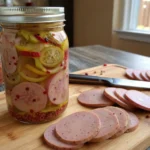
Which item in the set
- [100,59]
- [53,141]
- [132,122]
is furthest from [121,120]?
[100,59]

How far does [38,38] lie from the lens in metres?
0.42

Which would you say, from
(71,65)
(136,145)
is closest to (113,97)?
(136,145)

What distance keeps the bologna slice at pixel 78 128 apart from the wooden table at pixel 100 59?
1.59ft

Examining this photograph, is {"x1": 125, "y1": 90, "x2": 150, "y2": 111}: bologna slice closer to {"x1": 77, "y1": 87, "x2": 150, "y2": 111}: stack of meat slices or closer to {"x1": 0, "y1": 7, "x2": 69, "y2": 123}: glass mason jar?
{"x1": 77, "y1": 87, "x2": 150, "y2": 111}: stack of meat slices

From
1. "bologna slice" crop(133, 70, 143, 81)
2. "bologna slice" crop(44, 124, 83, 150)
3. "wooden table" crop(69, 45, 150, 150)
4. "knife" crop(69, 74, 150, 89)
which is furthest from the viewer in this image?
"wooden table" crop(69, 45, 150, 150)

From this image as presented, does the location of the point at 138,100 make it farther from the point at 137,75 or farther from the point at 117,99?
the point at 137,75

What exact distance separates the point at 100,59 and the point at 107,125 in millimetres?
718

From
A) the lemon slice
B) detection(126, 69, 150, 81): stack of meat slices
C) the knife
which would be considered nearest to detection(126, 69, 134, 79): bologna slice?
detection(126, 69, 150, 81): stack of meat slices

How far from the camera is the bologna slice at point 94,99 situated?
57 cm

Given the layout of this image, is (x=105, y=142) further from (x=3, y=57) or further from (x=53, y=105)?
(x=3, y=57)

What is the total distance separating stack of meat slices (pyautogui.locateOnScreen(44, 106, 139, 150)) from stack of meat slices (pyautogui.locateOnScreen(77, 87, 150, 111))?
54 millimetres

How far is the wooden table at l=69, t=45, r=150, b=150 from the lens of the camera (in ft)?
3.34

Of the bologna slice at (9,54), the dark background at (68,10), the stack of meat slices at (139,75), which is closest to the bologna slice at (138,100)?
the stack of meat slices at (139,75)

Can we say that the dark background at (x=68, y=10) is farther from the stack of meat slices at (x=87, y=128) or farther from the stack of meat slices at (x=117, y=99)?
the stack of meat slices at (x=87, y=128)
